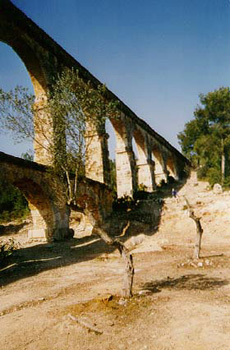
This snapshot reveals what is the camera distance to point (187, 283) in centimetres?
632

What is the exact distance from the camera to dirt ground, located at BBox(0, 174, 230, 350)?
3823mm

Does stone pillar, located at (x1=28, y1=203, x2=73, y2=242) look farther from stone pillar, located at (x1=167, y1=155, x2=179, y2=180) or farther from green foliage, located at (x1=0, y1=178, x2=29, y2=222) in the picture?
stone pillar, located at (x1=167, y1=155, x2=179, y2=180)

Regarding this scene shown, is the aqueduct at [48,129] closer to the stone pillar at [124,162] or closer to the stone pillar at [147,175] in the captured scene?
the stone pillar at [124,162]

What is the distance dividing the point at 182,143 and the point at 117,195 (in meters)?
27.9

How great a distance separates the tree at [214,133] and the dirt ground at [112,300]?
1887 centimetres

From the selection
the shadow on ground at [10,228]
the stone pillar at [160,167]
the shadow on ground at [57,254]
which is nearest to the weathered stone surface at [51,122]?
the stone pillar at [160,167]

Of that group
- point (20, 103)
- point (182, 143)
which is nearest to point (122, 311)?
point (20, 103)

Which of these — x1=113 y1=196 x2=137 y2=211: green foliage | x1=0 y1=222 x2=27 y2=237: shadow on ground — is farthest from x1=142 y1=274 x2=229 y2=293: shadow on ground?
x1=0 y1=222 x2=27 y2=237: shadow on ground

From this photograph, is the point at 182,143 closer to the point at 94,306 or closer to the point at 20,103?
the point at 20,103

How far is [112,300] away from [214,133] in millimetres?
27167

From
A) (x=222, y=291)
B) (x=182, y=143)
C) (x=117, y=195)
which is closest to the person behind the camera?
(x=222, y=291)

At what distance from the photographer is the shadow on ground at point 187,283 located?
5.96m

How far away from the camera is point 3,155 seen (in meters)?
10.1

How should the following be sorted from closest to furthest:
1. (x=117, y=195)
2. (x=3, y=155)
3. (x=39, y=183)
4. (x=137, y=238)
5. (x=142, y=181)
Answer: (x=3, y=155)
(x=39, y=183)
(x=137, y=238)
(x=117, y=195)
(x=142, y=181)
